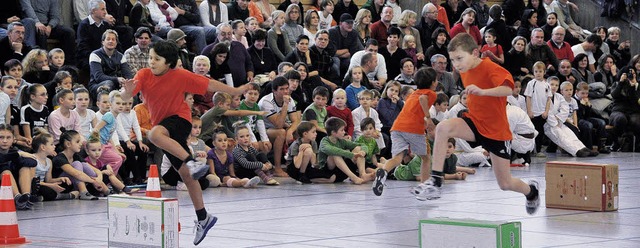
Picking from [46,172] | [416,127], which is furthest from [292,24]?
[46,172]

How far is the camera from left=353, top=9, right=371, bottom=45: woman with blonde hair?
21.3 m

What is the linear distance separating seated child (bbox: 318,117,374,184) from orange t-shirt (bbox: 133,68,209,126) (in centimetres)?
529

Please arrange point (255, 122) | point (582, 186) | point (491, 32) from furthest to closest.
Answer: point (491, 32), point (255, 122), point (582, 186)

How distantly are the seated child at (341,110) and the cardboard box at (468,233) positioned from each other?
9339 millimetres

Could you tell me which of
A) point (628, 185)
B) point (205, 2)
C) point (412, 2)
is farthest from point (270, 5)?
Answer: point (628, 185)

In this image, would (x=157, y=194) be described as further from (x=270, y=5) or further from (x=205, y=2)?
(x=270, y=5)

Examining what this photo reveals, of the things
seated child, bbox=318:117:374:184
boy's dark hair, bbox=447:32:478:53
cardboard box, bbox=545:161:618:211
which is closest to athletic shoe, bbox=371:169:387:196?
cardboard box, bbox=545:161:618:211

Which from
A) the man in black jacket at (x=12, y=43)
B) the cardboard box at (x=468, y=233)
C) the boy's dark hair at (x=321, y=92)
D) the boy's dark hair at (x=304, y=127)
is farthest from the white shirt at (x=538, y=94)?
the cardboard box at (x=468, y=233)

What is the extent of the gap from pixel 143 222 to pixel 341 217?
3.32 meters

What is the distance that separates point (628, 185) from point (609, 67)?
8.47 meters

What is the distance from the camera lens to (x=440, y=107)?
17406 millimetres

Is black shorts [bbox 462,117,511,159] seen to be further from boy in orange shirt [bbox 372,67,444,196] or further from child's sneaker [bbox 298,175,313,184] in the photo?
child's sneaker [bbox 298,175,313,184]

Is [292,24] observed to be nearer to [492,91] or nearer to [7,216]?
[492,91]

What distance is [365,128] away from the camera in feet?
53.1
